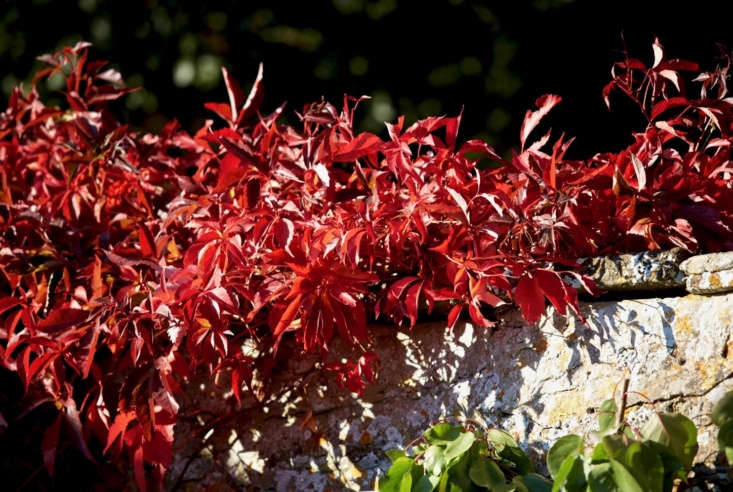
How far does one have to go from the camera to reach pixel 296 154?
1402 mm

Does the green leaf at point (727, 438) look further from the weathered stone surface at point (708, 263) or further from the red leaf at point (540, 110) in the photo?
the red leaf at point (540, 110)

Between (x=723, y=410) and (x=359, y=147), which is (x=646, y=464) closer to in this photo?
(x=723, y=410)

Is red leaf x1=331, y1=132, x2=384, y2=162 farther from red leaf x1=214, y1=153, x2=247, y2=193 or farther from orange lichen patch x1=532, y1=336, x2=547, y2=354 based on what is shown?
orange lichen patch x1=532, y1=336, x2=547, y2=354

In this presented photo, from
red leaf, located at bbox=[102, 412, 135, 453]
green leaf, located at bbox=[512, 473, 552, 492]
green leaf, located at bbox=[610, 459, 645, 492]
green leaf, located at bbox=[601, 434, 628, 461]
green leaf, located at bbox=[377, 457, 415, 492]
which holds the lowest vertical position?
red leaf, located at bbox=[102, 412, 135, 453]

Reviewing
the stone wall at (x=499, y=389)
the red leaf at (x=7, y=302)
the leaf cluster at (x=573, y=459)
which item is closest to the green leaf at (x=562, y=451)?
the leaf cluster at (x=573, y=459)

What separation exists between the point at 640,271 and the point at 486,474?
1.13 feet

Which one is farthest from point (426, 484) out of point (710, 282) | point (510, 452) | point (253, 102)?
point (253, 102)

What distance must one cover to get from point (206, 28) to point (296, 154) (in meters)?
0.81

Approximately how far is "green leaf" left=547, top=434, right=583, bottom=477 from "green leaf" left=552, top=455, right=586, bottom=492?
0.02 metres

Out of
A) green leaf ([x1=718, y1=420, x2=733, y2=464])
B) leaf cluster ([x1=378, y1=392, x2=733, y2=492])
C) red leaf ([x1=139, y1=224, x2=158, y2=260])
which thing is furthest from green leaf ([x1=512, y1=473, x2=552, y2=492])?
red leaf ([x1=139, y1=224, x2=158, y2=260])

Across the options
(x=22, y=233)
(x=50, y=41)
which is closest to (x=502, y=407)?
(x=22, y=233)

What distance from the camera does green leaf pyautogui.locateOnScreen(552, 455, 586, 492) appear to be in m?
0.92

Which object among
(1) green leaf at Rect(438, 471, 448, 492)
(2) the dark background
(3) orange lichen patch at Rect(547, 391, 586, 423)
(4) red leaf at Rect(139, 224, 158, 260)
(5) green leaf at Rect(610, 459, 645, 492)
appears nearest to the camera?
(5) green leaf at Rect(610, 459, 645, 492)

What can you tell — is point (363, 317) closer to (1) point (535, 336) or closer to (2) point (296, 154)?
(1) point (535, 336)
